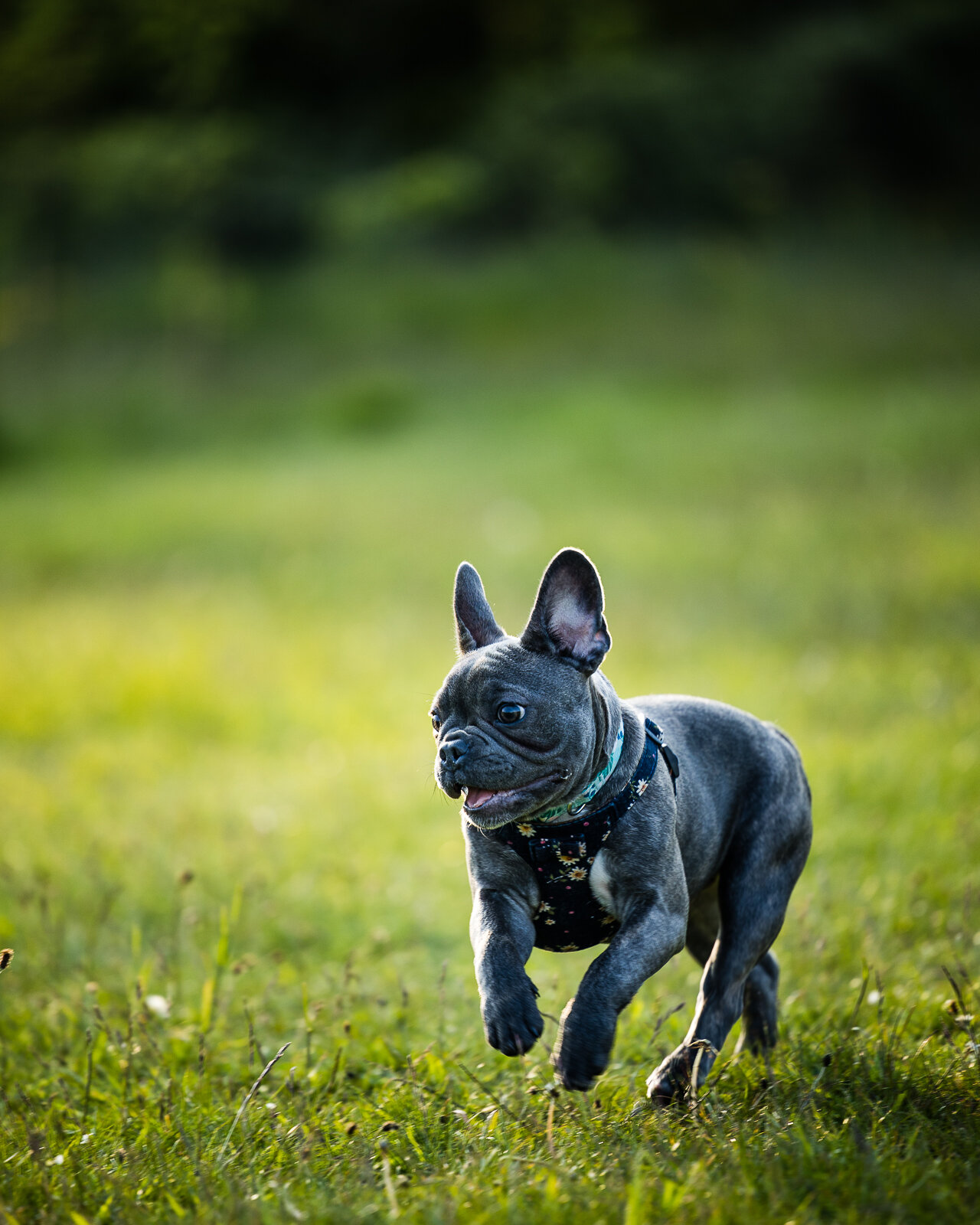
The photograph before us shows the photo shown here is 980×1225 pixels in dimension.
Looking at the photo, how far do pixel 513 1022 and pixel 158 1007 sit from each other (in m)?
2.19

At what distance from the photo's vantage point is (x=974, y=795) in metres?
6.96

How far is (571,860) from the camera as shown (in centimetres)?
336

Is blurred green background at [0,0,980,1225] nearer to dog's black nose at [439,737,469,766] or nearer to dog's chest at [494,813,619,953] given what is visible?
dog's chest at [494,813,619,953]

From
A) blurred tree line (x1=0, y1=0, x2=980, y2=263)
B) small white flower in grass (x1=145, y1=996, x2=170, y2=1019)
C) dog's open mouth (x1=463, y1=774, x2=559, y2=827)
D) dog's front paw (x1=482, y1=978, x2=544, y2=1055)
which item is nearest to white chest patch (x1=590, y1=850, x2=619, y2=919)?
dog's open mouth (x1=463, y1=774, x2=559, y2=827)

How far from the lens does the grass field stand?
341 centimetres

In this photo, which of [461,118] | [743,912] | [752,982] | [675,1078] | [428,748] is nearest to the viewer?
[675,1078]

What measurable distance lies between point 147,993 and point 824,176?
116 ft

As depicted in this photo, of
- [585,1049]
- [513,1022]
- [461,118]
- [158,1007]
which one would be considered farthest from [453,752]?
[461,118]

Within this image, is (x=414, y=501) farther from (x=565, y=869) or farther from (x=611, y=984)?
(x=611, y=984)

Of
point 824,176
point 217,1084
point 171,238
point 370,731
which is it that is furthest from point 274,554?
point 824,176

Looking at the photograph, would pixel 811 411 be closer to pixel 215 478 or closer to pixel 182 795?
pixel 215 478

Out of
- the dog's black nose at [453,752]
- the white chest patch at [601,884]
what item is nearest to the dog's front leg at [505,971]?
Result: the white chest patch at [601,884]

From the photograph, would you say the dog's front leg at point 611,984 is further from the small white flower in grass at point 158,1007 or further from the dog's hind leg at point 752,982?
the small white flower in grass at point 158,1007

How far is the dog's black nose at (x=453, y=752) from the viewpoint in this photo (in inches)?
126
